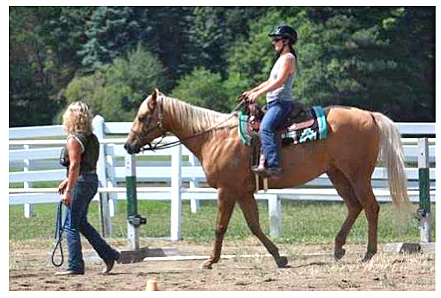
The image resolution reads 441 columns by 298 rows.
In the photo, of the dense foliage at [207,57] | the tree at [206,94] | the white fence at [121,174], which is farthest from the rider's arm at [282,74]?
the tree at [206,94]

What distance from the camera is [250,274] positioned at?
33.1 feet

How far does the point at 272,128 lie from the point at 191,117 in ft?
3.00

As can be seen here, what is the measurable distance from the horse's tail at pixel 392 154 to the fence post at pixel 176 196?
3.30 meters

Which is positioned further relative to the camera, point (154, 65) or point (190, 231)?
point (154, 65)

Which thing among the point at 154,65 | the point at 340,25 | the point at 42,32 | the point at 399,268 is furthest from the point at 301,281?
the point at 42,32

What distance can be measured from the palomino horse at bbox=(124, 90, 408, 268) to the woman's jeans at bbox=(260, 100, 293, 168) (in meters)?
0.24

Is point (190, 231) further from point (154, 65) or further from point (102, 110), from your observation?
point (154, 65)

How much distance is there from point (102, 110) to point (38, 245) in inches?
1539

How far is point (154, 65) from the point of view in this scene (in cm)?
5712

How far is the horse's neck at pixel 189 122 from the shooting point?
11.1 metres

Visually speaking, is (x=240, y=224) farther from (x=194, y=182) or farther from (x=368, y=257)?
(x=368, y=257)

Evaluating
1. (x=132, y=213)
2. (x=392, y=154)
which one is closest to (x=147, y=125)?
(x=132, y=213)

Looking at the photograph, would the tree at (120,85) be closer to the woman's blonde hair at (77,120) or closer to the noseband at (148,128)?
the noseband at (148,128)
